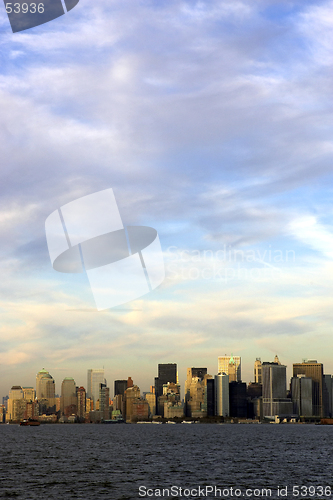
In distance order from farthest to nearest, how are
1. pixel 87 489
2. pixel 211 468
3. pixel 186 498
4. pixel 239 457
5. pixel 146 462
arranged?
1. pixel 239 457
2. pixel 146 462
3. pixel 211 468
4. pixel 87 489
5. pixel 186 498

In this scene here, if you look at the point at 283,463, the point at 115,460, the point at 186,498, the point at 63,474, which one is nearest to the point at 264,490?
the point at 186,498

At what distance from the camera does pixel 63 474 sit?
333ft

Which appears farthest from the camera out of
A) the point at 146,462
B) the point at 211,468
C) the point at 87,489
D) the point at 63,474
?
the point at 146,462

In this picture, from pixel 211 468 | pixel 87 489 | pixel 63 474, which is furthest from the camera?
pixel 211 468

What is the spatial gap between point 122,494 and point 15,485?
19.2 meters

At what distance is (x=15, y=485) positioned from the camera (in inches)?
3450

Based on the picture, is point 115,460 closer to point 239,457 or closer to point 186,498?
point 239,457

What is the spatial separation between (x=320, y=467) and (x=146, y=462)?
118ft

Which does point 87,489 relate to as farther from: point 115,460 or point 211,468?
point 115,460

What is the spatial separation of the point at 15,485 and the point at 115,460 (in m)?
45.1

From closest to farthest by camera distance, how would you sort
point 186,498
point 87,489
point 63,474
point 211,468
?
point 186,498, point 87,489, point 63,474, point 211,468

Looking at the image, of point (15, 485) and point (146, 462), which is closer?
point (15, 485)

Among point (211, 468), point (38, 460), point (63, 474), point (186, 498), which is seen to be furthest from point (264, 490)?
point (38, 460)

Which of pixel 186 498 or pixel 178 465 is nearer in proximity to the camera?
pixel 186 498
